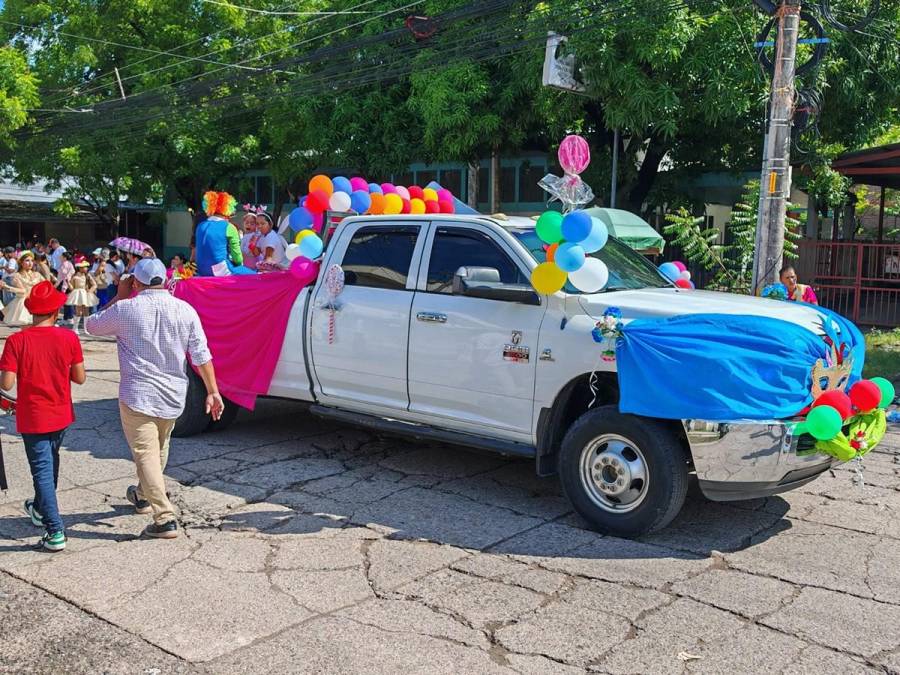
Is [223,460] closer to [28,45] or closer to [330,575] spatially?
[330,575]

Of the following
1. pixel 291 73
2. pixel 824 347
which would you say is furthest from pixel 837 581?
pixel 291 73

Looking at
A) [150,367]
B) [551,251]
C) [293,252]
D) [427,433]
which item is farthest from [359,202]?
[150,367]

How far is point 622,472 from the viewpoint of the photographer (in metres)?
5.45

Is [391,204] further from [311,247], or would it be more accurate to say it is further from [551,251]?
[551,251]

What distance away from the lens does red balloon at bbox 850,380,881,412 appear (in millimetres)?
5391

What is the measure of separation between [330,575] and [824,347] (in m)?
3.16

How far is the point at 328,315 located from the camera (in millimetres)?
7074

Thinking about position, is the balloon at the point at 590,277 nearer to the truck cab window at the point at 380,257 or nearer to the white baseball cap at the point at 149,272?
the truck cab window at the point at 380,257

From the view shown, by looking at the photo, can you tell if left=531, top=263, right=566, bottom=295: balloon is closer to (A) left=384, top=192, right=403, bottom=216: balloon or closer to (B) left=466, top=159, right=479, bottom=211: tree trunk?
(A) left=384, top=192, right=403, bottom=216: balloon

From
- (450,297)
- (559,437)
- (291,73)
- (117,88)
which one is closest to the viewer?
(559,437)

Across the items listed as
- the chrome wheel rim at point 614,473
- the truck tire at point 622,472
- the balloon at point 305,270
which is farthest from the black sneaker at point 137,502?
the chrome wheel rim at point 614,473

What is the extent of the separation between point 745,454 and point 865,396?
2.97 ft

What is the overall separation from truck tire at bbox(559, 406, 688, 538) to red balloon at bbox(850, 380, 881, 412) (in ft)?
3.56

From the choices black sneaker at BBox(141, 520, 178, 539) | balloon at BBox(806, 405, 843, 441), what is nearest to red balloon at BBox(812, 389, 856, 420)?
balloon at BBox(806, 405, 843, 441)
